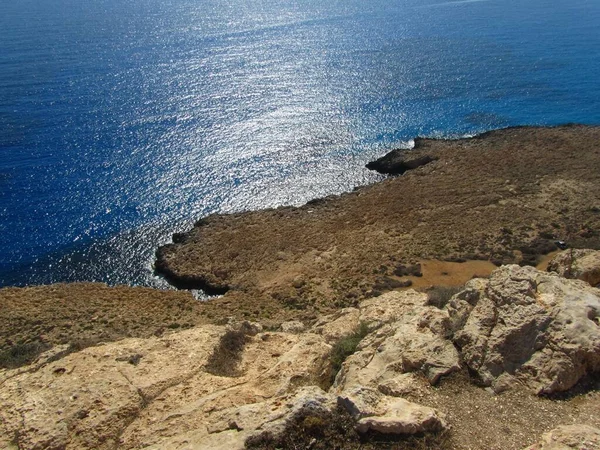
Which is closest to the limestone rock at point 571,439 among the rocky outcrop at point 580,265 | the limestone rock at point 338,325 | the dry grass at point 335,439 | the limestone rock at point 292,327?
the dry grass at point 335,439

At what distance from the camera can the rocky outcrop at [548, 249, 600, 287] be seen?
89.5 ft

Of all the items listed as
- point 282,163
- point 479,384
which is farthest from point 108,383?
point 282,163

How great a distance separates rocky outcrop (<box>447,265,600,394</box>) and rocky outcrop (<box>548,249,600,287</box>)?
17.9 ft

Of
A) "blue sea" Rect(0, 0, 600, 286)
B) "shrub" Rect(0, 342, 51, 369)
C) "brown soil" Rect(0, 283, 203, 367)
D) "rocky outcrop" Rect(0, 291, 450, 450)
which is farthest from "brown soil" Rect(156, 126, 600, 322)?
"rocky outcrop" Rect(0, 291, 450, 450)

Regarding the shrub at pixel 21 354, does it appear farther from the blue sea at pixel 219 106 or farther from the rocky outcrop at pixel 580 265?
the rocky outcrop at pixel 580 265

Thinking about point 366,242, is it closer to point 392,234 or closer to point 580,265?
point 392,234

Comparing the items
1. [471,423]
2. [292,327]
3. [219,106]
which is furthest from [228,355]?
[219,106]

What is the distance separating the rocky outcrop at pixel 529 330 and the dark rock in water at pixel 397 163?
36.1 meters

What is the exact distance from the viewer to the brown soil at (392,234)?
38094 millimetres

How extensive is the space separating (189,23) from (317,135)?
66.2m

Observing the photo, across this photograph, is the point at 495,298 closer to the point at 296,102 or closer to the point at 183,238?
the point at 183,238

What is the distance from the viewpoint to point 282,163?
192ft

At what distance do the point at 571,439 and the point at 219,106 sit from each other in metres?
63.3

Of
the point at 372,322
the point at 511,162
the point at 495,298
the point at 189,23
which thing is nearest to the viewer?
the point at 495,298
